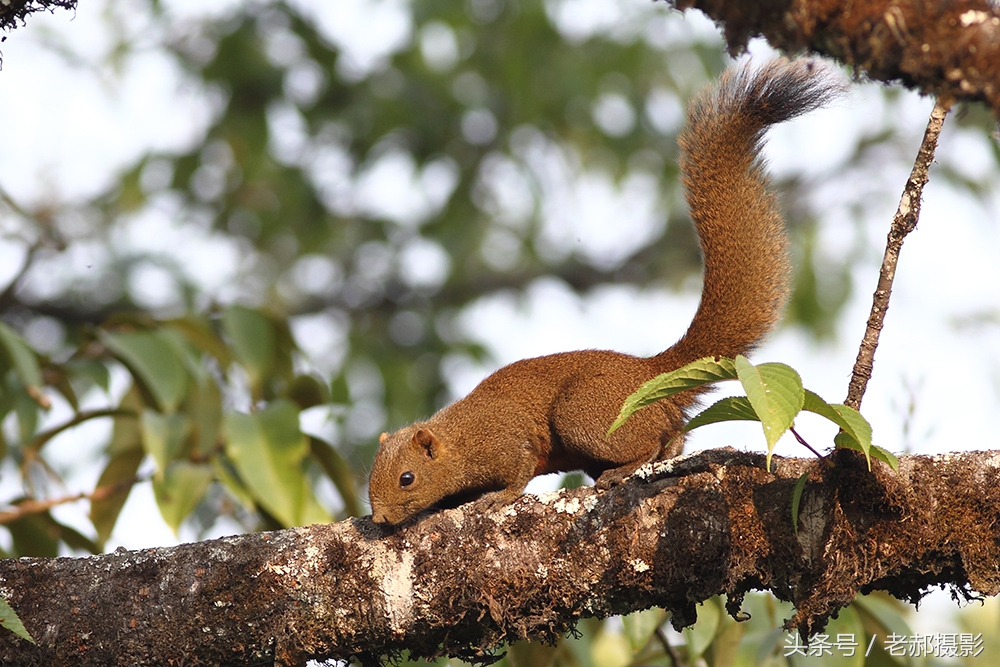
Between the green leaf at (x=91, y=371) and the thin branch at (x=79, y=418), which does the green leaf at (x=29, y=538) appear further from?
the green leaf at (x=91, y=371)

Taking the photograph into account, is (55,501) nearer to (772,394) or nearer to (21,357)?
(21,357)

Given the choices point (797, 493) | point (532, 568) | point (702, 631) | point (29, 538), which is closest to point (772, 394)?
point (797, 493)

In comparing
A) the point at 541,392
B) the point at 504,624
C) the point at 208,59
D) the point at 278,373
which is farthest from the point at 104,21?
the point at 504,624

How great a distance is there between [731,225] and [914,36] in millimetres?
1723

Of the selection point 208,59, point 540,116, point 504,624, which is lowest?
point 504,624

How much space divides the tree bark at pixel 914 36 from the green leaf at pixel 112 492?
2.92m

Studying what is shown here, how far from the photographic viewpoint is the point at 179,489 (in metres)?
3.39

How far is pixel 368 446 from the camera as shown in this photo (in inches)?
287

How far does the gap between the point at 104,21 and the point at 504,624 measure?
719 cm

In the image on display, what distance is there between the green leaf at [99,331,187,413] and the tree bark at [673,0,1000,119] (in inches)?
99.9

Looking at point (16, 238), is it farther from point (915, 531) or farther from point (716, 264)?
point (915, 531)

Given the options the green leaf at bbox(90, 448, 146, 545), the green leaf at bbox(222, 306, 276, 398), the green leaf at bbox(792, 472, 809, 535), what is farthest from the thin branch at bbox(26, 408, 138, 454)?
the green leaf at bbox(792, 472, 809, 535)

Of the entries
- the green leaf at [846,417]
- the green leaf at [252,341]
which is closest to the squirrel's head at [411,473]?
the green leaf at [252,341]

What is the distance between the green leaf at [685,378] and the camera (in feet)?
6.62
